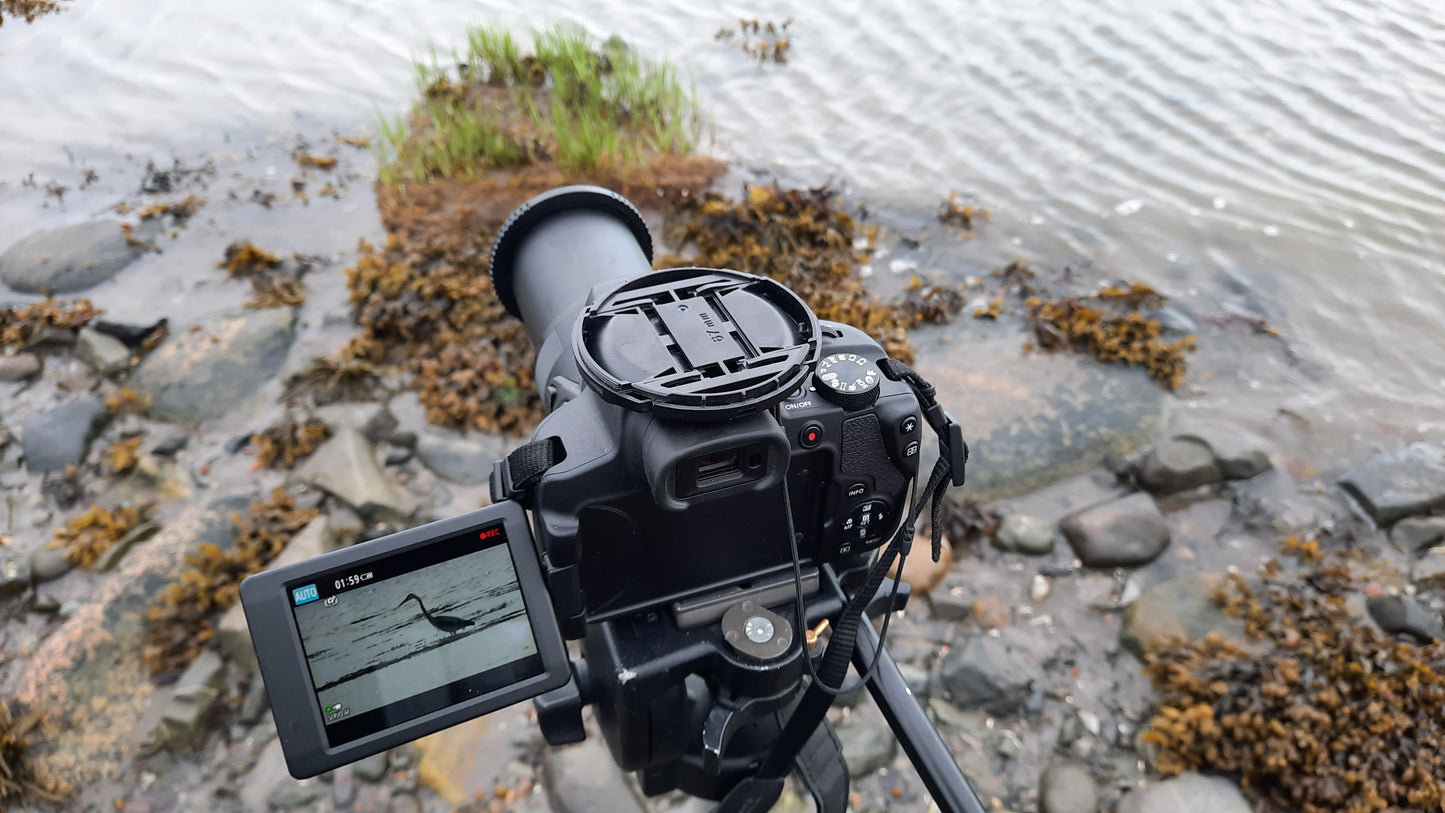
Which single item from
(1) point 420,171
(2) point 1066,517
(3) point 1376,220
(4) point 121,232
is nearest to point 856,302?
(2) point 1066,517

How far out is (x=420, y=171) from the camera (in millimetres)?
5762

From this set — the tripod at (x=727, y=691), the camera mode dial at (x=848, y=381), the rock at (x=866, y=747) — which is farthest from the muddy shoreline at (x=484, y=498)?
the camera mode dial at (x=848, y=381)

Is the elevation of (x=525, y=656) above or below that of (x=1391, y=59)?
above

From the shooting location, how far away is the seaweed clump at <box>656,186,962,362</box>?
4707 millimetres

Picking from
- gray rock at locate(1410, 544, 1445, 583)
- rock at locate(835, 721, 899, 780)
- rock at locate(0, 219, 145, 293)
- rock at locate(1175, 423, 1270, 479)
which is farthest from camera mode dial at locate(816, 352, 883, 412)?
rock at locate(0, 219, 145, 293)

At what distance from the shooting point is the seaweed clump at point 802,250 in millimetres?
4707

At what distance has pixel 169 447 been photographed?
4.12m

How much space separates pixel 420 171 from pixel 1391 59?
25.4 ft

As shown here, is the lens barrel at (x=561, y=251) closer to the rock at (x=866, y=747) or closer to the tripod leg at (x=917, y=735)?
the tripod leg at (x=917, y=735)

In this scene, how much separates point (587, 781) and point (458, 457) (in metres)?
1.77

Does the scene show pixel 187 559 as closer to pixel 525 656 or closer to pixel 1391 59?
pixel 525 656

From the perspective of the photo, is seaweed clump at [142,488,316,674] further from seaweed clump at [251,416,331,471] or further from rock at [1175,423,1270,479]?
rock at [1175,423,1270,479]

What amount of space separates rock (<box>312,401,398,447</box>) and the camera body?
2.67 meters

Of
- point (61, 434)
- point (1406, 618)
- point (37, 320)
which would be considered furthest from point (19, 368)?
point (1406, 618)
